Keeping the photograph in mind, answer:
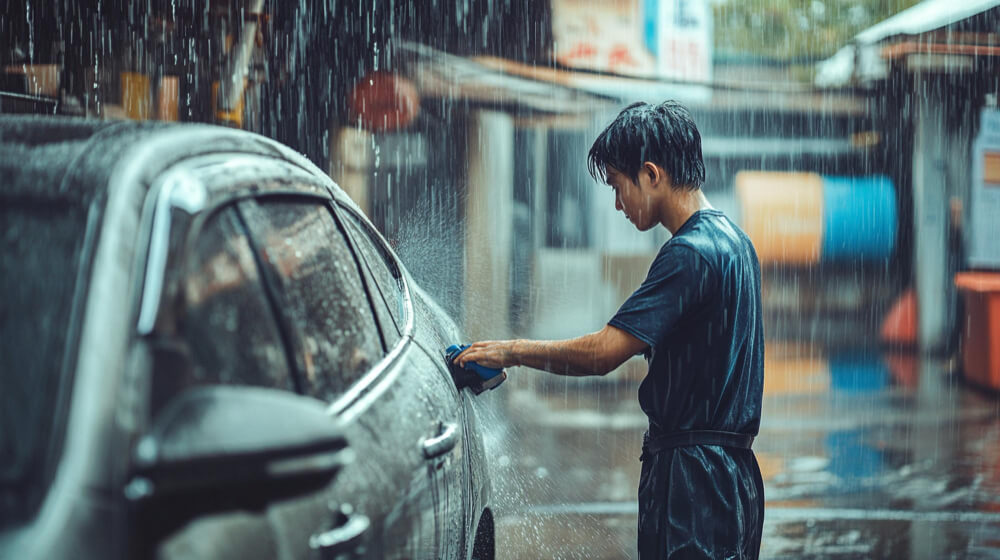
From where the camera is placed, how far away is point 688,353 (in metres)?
2.52

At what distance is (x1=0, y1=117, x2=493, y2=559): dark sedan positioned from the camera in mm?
1234

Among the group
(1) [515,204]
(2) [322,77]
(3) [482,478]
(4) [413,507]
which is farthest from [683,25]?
(4) [413,507]

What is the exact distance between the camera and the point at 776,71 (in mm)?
16375

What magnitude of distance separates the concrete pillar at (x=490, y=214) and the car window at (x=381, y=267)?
8.39m

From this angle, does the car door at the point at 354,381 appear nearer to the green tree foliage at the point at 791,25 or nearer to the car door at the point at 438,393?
the car door at the point at 438,393

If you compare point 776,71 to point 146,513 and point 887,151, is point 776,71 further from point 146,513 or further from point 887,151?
point 146,513

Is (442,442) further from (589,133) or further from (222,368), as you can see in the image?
(589,133)

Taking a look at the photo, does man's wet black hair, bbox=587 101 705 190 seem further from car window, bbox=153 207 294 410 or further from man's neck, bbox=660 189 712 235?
car window, bbox=153 207 294 410

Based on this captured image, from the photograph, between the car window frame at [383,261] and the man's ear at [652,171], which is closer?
the car window frame at [383,261]

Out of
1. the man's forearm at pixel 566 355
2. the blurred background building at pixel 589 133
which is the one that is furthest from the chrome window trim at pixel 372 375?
the blurred background building at pixel 589 133

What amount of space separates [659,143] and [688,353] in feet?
1.87

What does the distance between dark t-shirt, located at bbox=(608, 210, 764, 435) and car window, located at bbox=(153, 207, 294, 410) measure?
1090 mm

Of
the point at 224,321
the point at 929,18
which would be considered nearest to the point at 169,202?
the point at 224,321

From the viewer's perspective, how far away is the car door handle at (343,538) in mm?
1475
